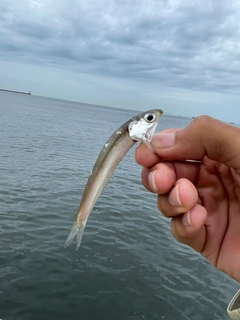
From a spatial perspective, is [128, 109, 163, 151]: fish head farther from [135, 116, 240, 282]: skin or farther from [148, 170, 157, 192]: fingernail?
[148, 170, 157, 192]: fingernail

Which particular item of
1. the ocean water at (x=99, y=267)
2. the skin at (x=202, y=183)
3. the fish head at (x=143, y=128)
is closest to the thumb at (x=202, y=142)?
the skin at (x=202, y=183)

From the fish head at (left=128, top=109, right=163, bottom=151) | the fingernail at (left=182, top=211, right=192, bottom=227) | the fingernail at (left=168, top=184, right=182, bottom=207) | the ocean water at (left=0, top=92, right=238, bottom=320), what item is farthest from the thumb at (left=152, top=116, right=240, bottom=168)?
the ocean water at (left=0, top=92, right=238, bottom=320)

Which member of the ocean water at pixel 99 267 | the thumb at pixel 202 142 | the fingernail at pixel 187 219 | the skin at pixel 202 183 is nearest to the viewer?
the thumb at pixel 202 142

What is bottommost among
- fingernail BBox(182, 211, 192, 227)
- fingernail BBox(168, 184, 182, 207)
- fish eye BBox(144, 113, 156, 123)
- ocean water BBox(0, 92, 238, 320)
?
ocean water BBox(0, 92, 238, 320)

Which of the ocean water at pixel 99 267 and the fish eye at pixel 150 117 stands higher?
the fish eye at pixel 150 117

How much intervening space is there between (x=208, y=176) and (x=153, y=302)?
21.4 feet

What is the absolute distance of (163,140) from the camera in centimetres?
334

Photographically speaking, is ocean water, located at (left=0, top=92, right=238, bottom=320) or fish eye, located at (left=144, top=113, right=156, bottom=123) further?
ocean water, located at (left=0, top=92, right=238, bottom=320)

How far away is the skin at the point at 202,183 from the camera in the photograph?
306 centimetres

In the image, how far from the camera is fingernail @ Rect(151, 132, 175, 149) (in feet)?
10.9

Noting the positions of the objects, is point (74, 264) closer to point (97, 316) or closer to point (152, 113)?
point (97, 316)

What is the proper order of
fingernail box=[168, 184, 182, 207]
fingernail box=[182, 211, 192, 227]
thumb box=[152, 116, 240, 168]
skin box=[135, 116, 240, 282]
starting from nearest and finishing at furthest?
thumb box=[152, 116, 240, 168] < skin box=[135, 116, 240, 282] < fingernail box=[168, 184, 182, 207] < fingernail box=[182, 211, 192, 227]

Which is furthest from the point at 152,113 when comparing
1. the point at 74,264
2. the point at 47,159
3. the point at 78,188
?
the point at 47,159

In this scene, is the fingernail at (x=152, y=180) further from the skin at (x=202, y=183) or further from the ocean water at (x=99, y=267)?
the ocean water at (x=99, y=267)
